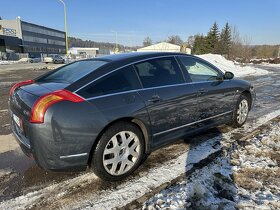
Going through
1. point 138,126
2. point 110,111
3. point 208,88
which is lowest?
point 138,126

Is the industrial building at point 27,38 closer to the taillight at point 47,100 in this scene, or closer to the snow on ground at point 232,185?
the taillight at point 47,100

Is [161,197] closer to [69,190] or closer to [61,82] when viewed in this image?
[69,190]

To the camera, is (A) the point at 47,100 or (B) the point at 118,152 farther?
(B) the point at 118,152

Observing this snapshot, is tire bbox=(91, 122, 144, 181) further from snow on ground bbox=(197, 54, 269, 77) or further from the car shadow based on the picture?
snow on ground bbox=(197, 54, 269, 77)

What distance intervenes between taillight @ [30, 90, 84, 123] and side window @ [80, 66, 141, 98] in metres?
0.13

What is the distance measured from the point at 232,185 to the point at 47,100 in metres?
2.40

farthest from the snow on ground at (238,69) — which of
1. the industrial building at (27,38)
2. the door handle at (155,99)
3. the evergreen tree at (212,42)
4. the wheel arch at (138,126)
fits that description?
the industrial building at (27,38)

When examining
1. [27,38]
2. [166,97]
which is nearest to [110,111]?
[166,97]

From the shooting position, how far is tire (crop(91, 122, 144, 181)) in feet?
9.81

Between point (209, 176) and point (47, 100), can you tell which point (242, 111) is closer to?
point (209, 176)

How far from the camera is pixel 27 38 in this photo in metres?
82.2

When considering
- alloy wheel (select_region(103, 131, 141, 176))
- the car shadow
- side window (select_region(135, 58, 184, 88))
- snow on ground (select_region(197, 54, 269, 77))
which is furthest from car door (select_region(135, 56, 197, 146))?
snow on ground (select_region(197, 54, 269, 77))

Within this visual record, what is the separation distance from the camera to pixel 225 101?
4746 millimetres

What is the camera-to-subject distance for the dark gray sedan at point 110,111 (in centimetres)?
273
